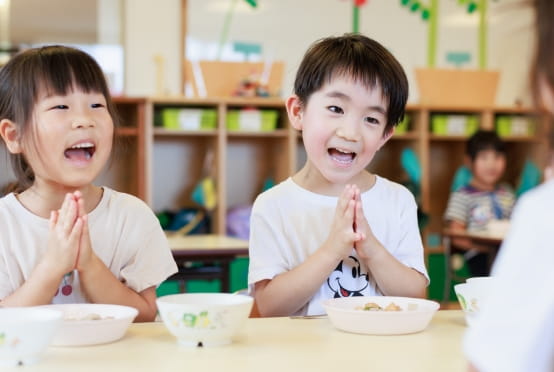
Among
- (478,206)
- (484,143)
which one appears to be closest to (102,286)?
(478,206)

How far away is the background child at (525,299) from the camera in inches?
22.9

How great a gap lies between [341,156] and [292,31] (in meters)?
4.45

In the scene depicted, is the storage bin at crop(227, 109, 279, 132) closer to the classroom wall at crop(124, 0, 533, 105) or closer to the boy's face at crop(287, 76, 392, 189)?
the classroom wall at crop(124, 0, 533, 105)

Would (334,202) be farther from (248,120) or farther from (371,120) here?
(248,120)

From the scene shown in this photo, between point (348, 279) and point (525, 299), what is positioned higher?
point (525, 299)

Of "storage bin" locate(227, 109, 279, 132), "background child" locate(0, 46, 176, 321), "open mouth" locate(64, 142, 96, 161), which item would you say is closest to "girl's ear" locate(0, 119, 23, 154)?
"background child" locate(0, 46, 176, 321)

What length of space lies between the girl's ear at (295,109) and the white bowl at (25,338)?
2.62 ft

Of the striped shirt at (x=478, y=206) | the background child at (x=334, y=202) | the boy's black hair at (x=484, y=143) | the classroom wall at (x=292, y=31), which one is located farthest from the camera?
the classroom wall at (x=292, y=31)

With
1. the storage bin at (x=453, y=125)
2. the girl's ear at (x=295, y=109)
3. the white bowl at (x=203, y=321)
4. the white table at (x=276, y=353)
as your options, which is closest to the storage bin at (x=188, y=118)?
the storage bin at (x=453, y=125)

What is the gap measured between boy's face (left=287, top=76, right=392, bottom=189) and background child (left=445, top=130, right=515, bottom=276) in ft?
12.2

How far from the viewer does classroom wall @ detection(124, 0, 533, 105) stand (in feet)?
18.0

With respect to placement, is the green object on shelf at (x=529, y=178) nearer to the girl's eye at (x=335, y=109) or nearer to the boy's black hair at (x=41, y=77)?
the girl's eye at (x=335, y=109)

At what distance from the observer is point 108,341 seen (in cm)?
105

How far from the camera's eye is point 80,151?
145 centimetres
